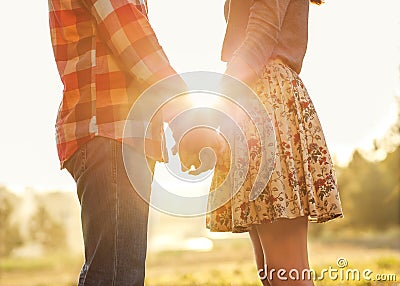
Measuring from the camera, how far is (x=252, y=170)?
2035 mm

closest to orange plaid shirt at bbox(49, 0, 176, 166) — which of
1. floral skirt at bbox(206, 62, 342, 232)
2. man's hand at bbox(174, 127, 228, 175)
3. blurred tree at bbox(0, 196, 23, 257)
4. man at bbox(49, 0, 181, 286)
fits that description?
man at bbox(49, 0, 181, 286)

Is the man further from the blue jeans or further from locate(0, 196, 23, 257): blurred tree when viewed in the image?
locate(0, 196, 23, 257): blurred tree

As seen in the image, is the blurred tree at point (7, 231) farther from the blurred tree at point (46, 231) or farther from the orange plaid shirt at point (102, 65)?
the orange plaid shirt at point (102, 65)

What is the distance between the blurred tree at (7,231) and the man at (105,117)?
970 inches

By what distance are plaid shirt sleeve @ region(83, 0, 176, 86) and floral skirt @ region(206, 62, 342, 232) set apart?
56cm

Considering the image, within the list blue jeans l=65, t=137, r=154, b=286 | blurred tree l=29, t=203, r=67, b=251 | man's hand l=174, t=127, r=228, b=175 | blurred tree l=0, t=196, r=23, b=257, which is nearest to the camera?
blue jeans l=65, t=137, r=154, b=286

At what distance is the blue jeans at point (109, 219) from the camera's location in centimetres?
156

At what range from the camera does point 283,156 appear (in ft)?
6.65

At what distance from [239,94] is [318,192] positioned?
42cm

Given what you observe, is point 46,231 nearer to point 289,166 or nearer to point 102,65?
point 289,166

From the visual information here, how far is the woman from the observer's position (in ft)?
6.45

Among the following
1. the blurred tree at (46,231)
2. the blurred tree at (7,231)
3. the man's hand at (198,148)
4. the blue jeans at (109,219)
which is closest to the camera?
the blue jeans at (109,219)

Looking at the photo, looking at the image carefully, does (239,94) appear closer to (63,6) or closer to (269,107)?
(269,107)

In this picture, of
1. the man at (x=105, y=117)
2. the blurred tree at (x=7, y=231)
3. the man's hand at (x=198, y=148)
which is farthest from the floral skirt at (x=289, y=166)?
the blurred tree at (x=7, y=231)
